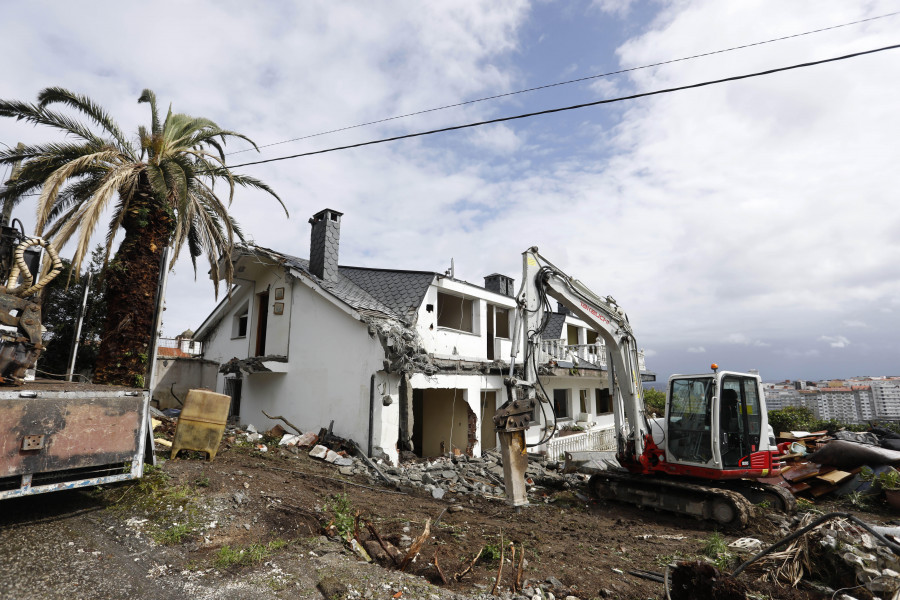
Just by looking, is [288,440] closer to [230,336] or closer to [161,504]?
[161,504]

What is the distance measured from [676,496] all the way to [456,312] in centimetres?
1008

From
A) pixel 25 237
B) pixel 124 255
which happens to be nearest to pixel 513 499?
pixel 25 237

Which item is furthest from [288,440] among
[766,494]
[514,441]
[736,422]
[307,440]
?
[766,494]

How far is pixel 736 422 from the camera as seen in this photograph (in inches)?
378

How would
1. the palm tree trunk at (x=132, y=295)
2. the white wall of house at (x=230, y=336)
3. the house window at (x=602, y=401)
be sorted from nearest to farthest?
the palm tree trunk at (x=132, y=295) → the white wall of house at (x=230, y=336) → the house window at (x=602, y=401)

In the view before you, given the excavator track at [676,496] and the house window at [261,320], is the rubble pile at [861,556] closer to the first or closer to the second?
the excavator track at [676,496]

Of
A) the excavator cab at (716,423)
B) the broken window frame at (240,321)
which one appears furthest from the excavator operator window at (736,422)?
the broken window frame at (240,321)

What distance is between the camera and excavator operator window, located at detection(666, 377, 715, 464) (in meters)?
9.63

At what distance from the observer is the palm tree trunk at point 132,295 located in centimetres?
1012

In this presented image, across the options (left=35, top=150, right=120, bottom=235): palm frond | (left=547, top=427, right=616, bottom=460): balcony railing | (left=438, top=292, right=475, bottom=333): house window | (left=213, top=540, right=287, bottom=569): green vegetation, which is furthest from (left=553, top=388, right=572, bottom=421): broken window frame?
(left=35, top=150, right=120, bottom=235): palm frond

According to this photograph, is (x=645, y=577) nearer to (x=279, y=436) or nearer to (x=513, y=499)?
(x=513, y=499)

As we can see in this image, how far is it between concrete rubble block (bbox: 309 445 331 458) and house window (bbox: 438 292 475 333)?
22.4ft

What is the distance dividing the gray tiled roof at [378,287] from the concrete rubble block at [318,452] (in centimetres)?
359

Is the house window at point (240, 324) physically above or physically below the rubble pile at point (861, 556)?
above
